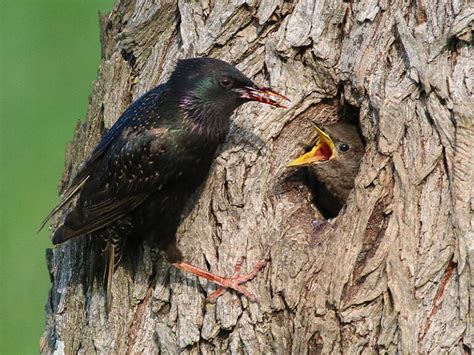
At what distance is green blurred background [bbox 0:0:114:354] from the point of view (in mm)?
9625

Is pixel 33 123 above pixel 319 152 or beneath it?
above

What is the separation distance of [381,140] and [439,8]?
856 millimetres

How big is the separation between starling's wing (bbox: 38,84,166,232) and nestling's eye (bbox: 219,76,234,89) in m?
0.39

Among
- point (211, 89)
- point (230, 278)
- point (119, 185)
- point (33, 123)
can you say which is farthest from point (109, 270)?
point (33, 123)

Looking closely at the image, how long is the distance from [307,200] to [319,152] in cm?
36

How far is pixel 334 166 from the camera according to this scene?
7.36 m

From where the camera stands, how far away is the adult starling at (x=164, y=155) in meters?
6.48

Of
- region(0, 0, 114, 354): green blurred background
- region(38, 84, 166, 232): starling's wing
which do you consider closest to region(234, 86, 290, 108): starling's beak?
region(38, 84, 166, 232): starling's wing

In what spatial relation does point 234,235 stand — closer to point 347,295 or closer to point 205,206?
point 205,206

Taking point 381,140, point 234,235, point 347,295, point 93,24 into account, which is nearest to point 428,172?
point 381,140

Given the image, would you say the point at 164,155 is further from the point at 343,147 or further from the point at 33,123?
the point at 33,123

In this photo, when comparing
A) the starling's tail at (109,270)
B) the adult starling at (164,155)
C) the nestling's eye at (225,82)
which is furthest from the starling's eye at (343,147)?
the starling's tail at (109,270)

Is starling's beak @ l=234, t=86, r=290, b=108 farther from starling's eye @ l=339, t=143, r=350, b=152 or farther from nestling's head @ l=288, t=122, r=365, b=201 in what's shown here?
starling's eye @ l=339, t=143, r=350, b=152

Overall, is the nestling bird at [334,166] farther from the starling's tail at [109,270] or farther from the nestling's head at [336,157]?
the starling's tail at [109,270]
